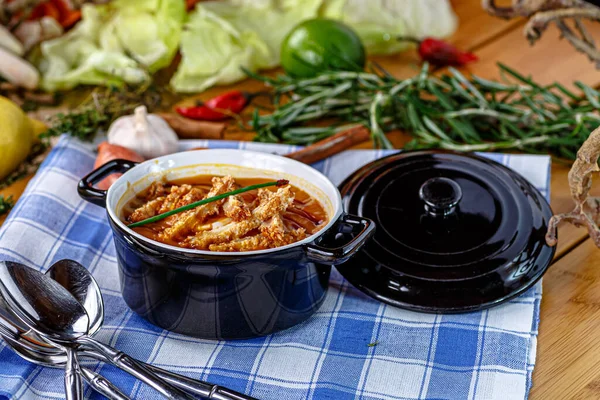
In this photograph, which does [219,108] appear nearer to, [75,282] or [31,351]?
[75,282]

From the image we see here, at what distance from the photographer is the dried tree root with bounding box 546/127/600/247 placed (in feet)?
4.15

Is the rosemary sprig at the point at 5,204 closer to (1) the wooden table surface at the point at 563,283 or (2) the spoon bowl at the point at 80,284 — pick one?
(1) the wooden table surface at the point at 563,283

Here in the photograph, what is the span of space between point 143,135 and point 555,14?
1.08 metres

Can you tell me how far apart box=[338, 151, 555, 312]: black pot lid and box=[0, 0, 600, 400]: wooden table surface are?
99 mm

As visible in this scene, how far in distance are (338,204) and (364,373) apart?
0.30 m

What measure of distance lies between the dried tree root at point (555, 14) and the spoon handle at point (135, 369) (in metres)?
1.32

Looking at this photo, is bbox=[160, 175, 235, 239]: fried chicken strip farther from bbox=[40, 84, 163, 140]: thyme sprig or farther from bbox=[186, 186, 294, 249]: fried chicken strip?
bbox=[40, 84, 163, 140]: thyme sprig

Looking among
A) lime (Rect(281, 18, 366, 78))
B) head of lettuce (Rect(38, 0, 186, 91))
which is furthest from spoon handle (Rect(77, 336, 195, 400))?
head of lettuce (Rect(38, 0, 186, 91))

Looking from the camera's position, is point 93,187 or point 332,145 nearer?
point 93,187

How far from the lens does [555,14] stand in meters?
1.80

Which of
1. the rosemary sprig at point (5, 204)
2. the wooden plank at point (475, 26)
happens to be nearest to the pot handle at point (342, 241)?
the rosemary sprig at point (5, 204)

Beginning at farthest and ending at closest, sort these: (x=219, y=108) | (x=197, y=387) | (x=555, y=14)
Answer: (x=219, y=108), (x=555, y=14), (x=197, y=387)

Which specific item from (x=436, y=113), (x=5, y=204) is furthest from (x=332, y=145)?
(x=5, y=204)

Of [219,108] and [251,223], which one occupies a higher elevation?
[251,223]
